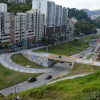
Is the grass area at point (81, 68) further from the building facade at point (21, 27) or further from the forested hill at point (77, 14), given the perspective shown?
the forested hill at point (77, 14)

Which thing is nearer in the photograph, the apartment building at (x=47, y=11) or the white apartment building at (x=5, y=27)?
the white apartment building at (x=5, y=27)

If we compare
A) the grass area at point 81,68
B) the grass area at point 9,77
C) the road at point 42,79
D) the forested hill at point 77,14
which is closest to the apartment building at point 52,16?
the road at point 42,79

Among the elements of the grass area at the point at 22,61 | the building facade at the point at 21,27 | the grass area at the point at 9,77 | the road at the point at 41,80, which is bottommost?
the road at the point at 41,80

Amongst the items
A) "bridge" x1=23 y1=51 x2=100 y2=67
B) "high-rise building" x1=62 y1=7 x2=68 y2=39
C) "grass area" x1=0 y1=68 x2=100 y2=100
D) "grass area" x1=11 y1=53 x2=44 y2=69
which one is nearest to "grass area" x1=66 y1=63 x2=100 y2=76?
"bridge" x1=23 y1=51 x2=100 y2=67

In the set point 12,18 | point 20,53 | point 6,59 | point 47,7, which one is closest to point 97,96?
point 6,59

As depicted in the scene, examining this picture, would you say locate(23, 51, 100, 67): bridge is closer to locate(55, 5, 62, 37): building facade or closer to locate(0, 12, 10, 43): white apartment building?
locate(0, 12, 10, 43): white apartment building

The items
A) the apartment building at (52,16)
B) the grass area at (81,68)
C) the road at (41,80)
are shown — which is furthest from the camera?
the apartment building at (52,16)

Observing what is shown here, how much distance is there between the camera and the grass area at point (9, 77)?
93.2 ft

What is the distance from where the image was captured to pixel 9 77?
30.2 metres

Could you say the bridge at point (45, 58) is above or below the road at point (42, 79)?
above

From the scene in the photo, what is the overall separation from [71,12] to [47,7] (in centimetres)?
7667

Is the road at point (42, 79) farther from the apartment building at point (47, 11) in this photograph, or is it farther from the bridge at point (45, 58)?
Result: the apartment building at point (47, 11)

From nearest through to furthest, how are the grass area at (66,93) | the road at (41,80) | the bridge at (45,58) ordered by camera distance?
the grass area at (66,93) → the road at (41,80) → the bridge at (45,58)

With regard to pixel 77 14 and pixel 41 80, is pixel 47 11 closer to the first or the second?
pixel 41 80
